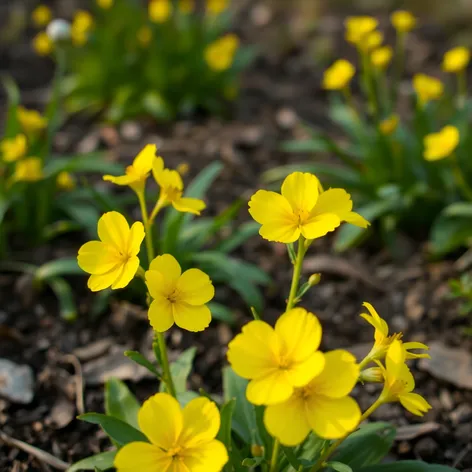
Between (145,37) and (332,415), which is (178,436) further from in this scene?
(145,37)

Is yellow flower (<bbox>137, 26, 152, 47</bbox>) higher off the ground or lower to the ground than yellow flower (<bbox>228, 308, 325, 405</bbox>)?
lower

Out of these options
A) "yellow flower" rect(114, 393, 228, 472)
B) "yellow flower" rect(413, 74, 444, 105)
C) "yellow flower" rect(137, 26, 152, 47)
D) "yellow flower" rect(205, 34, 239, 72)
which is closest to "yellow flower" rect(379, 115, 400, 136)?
"yellow flower" rect(413, 74, 444, 105)

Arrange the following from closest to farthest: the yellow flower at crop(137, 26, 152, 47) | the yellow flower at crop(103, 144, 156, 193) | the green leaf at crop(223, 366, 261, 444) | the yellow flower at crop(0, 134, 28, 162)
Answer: the yellow flower at crop(103, 144, 156, 193)
the green leaf at crop(223, 366, 261, 444)
the yellow flower at crop(0, 134, 28, 162)
the yellow flower at crop(137, 26, 152, 47)

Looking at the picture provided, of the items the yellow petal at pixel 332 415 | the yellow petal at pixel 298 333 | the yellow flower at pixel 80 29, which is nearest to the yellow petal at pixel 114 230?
the yellow petal at pixel 298 333

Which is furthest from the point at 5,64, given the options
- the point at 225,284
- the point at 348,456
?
the point at 348,456

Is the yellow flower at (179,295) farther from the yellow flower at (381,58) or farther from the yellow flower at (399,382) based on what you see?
the yellow flower at (381,58)

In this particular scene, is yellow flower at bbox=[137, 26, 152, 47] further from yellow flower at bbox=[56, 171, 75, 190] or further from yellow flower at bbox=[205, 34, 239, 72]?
yellow flower at bbox=[56, 171, 75, 190]
